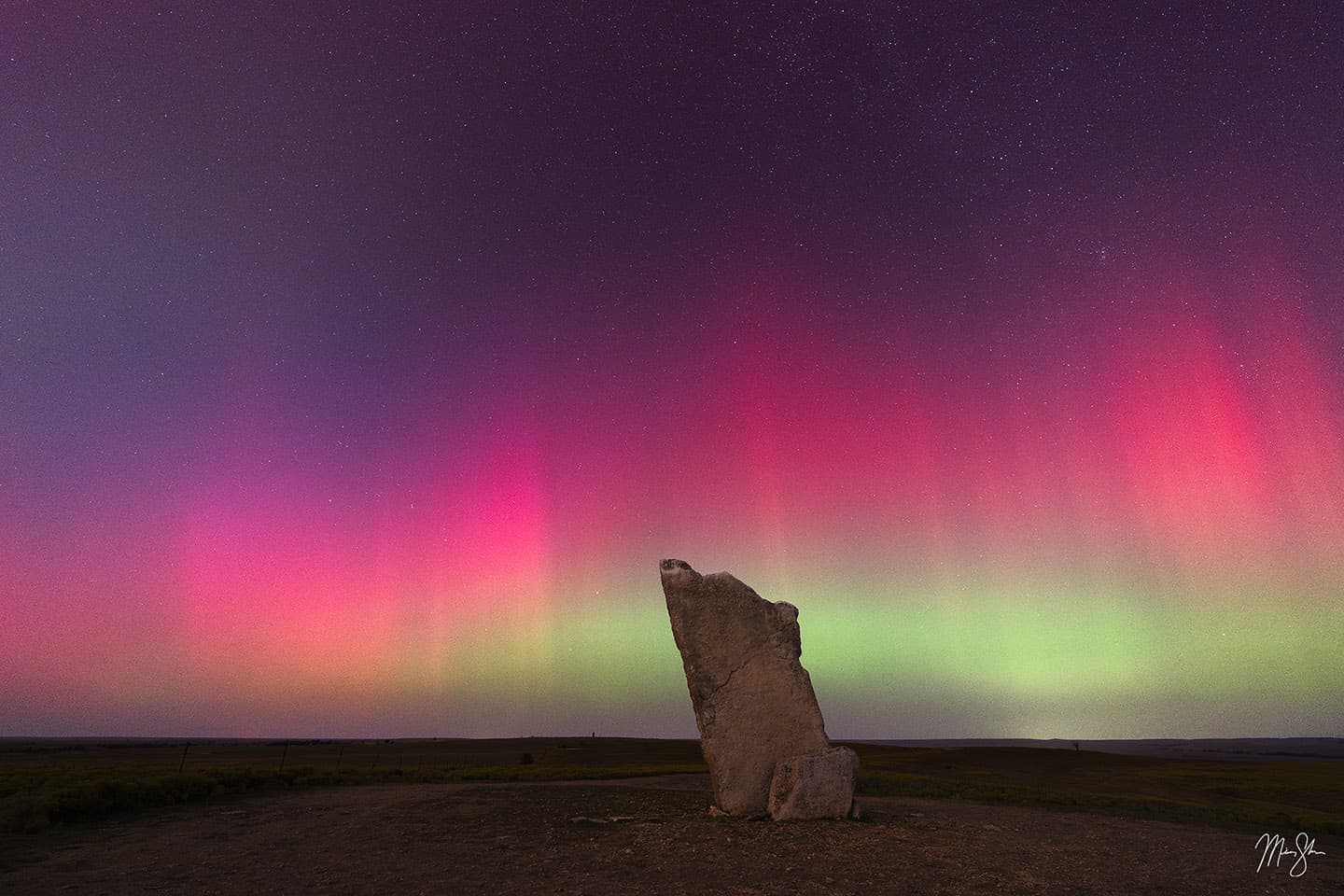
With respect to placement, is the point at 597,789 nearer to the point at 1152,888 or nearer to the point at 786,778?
the point at 786,778

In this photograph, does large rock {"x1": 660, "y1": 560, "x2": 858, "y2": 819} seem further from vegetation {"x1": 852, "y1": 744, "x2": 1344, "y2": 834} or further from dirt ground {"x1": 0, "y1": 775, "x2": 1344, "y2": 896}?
vegetation {"x1": 852, "y1": 744, "x2": 1344, "y2": 834}

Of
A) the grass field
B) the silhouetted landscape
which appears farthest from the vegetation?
the silhouetted landscape

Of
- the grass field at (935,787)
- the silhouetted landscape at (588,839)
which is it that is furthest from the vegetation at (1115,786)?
the silhouetted landscape at (588,839)

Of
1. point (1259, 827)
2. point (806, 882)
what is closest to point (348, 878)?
point (806, 882)

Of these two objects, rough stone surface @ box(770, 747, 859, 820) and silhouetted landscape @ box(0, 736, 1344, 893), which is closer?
silhouetted landscape @ box(0, 736, 1344, 893)

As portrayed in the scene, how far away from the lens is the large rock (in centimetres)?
1778

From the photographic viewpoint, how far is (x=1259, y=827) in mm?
20688

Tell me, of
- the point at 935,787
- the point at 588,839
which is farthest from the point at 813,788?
the point at 935,787

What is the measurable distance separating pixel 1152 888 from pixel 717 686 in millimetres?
9043
